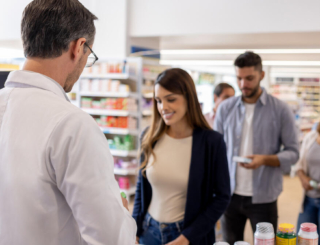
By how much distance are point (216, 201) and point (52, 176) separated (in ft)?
3.97

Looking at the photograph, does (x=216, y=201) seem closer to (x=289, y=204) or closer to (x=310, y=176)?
(x=310, y=176)

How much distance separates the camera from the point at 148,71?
625cm

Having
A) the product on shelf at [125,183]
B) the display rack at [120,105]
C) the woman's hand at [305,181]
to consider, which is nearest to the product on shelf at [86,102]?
the display rack at [120,105]

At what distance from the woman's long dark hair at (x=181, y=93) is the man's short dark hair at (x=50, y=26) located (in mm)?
1051

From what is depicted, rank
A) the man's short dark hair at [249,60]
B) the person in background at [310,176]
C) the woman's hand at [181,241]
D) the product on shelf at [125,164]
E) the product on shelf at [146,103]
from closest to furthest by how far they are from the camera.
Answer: the woman's hand at [181,241]
the man's short dark hair at [249,60]
the person in background at [310,176]
the product on shelf at [125,164]
the product on shelf at [146,103]

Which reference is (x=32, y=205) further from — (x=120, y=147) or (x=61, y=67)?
(x=120, y=147)

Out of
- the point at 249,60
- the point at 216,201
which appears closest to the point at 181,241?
the point at 216,201

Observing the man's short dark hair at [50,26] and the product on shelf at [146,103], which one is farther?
the product on shelf at [146,103]

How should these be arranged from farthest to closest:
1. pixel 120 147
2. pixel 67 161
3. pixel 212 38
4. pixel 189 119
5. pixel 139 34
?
pixel 120 147
pixel 139 34
pixel 212 38
pixel 189 119
pixel 67 161

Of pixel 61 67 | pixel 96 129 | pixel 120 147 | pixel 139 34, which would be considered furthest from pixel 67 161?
pixel 120 147

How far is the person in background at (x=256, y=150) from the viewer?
2.59 m

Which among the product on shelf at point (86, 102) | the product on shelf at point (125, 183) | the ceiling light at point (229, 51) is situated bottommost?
the product on shelf at point (125, 183)

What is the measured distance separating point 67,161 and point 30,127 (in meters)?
0.14

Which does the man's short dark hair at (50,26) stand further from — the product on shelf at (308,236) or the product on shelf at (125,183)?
the product on shelf at (125,183)
